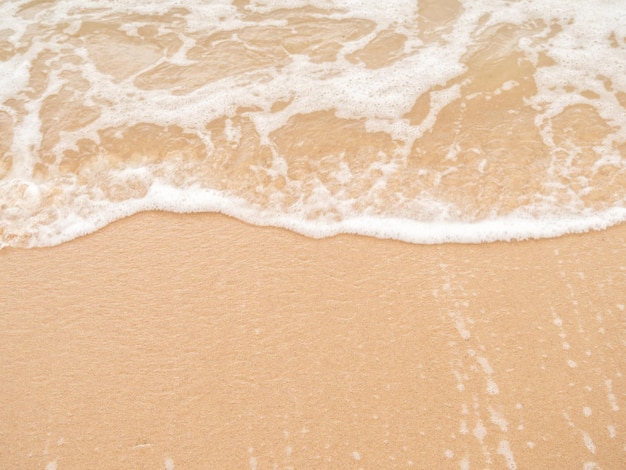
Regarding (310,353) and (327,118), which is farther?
(327,118)

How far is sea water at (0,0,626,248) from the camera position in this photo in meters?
3.63

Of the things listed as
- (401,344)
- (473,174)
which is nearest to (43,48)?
(473,174)

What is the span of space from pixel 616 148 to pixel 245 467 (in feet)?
11.1

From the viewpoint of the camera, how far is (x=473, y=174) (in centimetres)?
375

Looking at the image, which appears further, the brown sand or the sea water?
the sea water

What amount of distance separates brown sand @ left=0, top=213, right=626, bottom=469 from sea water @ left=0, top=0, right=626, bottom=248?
321 millimetres

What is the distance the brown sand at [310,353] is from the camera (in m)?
2.50

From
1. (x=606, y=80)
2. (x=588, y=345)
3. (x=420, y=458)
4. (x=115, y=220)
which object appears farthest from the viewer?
(x=606, y=80)

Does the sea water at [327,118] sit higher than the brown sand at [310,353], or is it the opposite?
the sea water at [327,118]

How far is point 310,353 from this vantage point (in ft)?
9.30

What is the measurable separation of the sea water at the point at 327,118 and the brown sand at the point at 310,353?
32cm

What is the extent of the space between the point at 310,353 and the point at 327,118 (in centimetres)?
221

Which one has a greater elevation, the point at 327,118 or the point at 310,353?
the point at 327,118

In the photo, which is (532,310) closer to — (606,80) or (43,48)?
(606,80)
